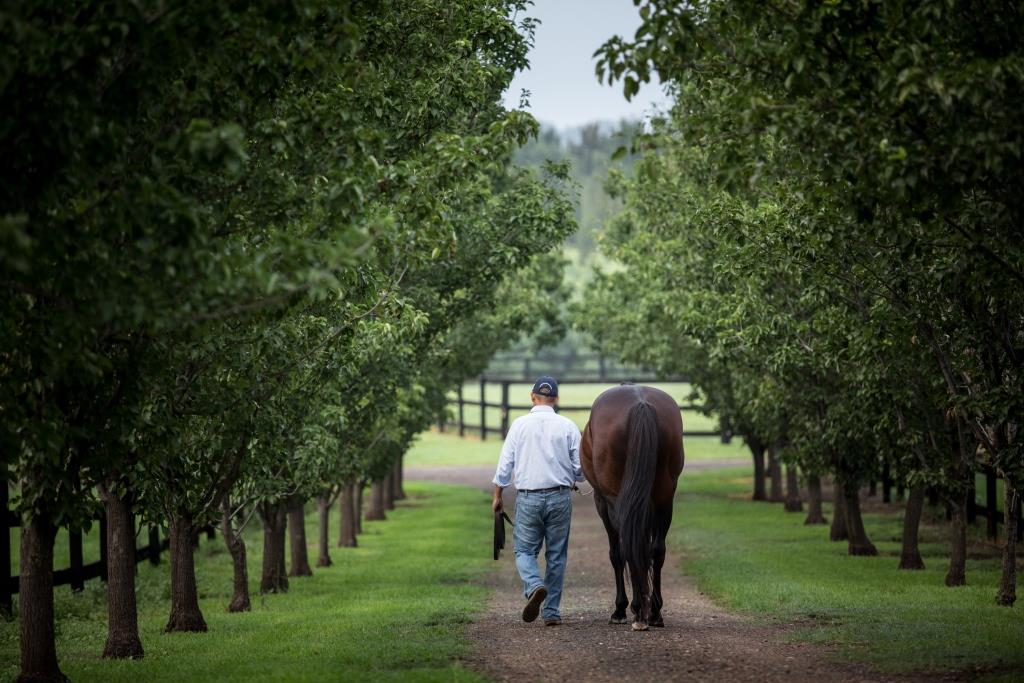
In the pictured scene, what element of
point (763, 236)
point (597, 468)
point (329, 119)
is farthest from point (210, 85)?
point (763, 236)

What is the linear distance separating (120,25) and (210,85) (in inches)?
62.5

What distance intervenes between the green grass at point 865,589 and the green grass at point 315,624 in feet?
11.3

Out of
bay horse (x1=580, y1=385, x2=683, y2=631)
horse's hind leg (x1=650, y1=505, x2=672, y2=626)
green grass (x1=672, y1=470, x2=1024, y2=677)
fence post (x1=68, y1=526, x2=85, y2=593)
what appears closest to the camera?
green grass (x1=672, y1=470, x2=1024, y2=677)

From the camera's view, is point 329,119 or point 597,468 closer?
point 329,119

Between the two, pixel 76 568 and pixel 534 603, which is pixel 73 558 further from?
pixel 534 603

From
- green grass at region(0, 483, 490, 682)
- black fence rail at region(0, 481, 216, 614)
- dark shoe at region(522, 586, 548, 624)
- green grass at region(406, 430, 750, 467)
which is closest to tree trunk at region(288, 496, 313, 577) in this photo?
green grass at region(0, 483, 490, 682)

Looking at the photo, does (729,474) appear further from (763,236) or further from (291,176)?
(291,176)

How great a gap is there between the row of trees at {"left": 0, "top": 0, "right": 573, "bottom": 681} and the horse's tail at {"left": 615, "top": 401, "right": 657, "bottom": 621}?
8.57 feet

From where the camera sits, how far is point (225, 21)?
7.12 m

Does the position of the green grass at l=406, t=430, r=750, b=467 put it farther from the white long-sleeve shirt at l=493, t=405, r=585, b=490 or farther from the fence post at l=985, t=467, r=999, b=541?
the white long-sleeve shirt at l=493, t=405, r=585, b=490

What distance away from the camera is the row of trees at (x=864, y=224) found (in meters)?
7.83

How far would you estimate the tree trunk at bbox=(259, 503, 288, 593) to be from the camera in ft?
59.2

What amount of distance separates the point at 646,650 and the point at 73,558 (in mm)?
9858

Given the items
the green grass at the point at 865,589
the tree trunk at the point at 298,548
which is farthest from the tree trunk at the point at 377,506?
the tree trunk at the point at 298,548
